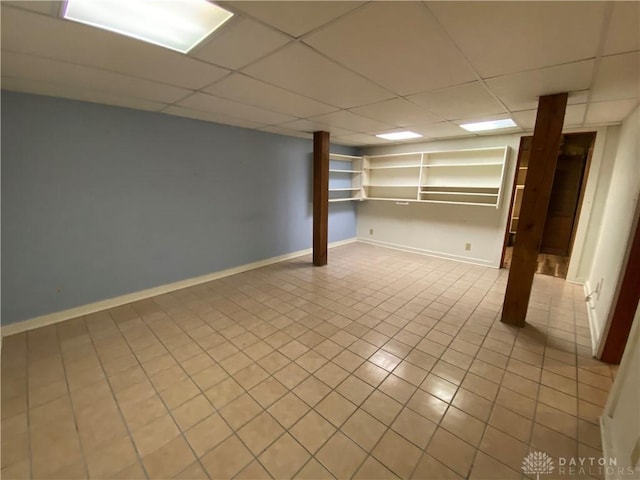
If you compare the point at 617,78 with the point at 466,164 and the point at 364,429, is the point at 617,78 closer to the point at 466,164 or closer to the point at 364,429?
the point at 466,164

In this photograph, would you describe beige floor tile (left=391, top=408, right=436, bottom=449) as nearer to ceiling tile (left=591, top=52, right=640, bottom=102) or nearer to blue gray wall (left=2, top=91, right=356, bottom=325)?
ceiling tile (left=591, top=52, right=640, bottom=102)

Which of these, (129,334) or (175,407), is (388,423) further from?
(129,334)

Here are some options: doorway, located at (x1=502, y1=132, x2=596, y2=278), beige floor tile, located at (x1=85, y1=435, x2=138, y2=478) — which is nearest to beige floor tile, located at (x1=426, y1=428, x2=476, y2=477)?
beige floor tile, located at (x1=85, y1=435, x2=138, y2=478)

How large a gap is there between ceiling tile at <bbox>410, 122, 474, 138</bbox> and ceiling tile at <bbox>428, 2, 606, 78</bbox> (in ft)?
6.37

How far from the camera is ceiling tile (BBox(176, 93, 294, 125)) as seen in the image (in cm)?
265

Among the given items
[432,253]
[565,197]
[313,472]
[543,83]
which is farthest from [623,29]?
[565,197]

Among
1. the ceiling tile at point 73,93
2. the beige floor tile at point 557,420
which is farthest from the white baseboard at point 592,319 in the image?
the ceiling tile at point 73,93

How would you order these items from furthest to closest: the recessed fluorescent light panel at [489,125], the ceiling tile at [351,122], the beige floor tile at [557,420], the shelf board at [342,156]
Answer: the shelf board at [342,156], the recessed fluorescent light panel at [489,125], the ceiling tile at [351,122], the beige floor tile at [557,420]

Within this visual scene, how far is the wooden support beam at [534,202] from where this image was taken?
2.37 metres

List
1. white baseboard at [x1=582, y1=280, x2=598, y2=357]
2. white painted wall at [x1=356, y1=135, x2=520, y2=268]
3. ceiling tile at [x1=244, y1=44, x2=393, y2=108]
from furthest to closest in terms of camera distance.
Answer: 1. white painted wall at [x1=356, y1=135, x2=520, y2=268]
2. white baseboard at [x1=582, y1=280, x2=598, y2=357]
3. ceiling tile at [x1=244, y1=44, x2=393, y2=108]

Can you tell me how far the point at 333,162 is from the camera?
566 centimetres

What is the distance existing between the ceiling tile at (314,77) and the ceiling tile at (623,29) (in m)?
1.37

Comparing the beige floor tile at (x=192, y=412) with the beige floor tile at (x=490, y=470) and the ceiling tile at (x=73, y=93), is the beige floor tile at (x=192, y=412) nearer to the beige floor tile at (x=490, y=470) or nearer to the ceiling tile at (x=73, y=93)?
the beige floor tile at (x=490, y=470)

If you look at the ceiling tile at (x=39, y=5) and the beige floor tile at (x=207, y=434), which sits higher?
the ceiling tile at (x=39, y=5)
